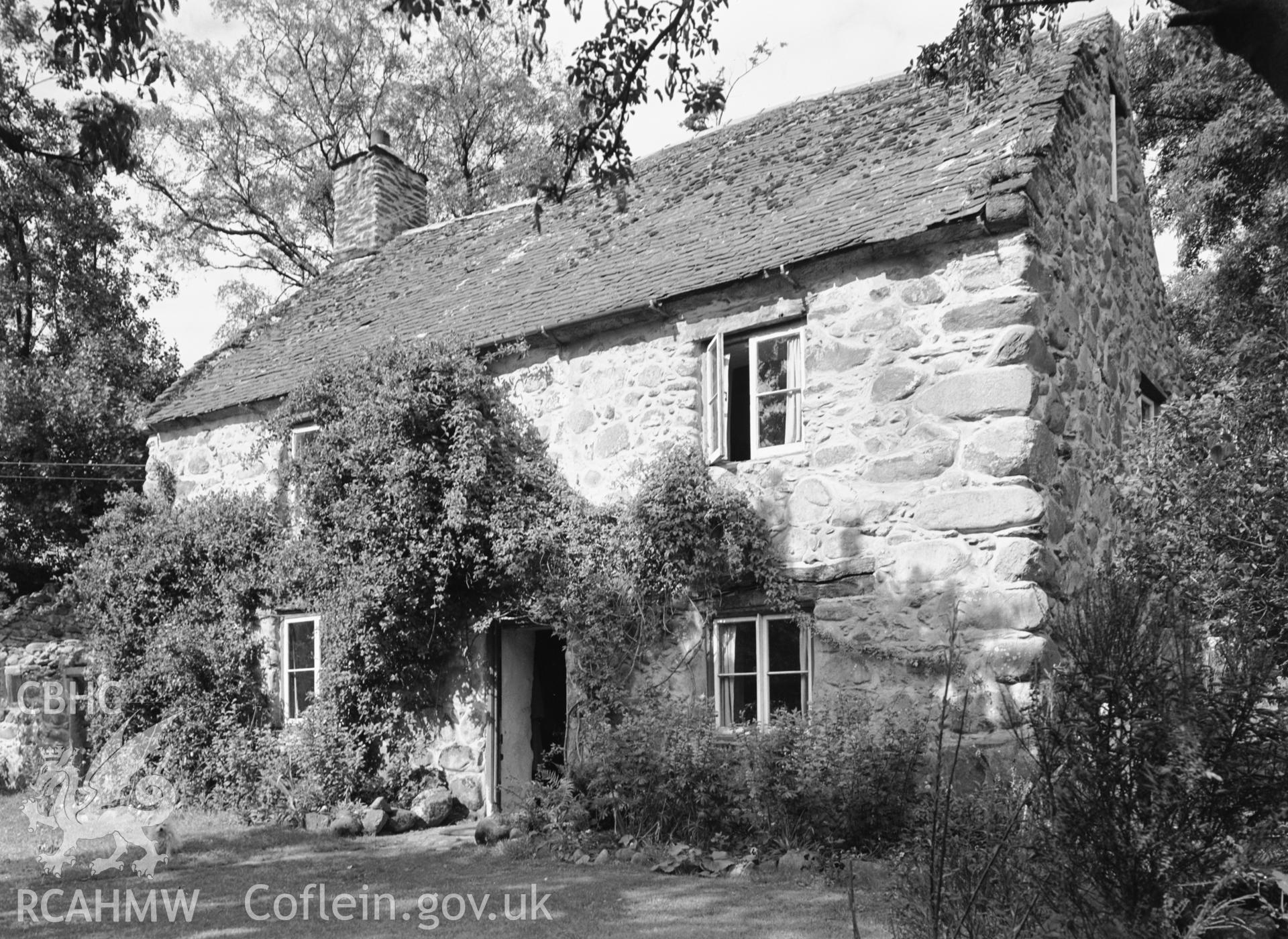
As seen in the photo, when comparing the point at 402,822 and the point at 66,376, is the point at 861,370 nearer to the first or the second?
the point at 402,822

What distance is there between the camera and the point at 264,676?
13766 millimetres

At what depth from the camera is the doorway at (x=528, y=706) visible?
12133 mm

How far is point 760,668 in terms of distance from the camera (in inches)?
403

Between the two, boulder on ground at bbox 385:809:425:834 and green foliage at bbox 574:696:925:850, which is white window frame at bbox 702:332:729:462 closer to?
green foliage at bbox 574:696:925:850

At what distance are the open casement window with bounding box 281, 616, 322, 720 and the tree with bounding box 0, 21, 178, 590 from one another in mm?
7380

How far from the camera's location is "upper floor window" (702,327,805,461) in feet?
34.9

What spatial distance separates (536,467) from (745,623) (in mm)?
2908

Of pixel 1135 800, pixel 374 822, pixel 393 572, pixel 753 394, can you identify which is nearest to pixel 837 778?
pixel 753 394

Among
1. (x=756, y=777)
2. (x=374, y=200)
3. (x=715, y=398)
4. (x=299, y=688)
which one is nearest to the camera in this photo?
(x=756, y=777)

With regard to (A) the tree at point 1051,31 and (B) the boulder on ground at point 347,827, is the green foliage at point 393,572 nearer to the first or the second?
(B) the boulder on ground at point 347,827

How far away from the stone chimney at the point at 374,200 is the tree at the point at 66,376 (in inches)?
161

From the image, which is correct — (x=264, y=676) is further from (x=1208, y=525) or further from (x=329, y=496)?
(x=1208, y=525)

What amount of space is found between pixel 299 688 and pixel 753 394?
6.82 m

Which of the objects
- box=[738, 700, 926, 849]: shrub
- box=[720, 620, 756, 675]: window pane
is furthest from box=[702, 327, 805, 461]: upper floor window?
box=[738, 700, 926, 849]: shrub
